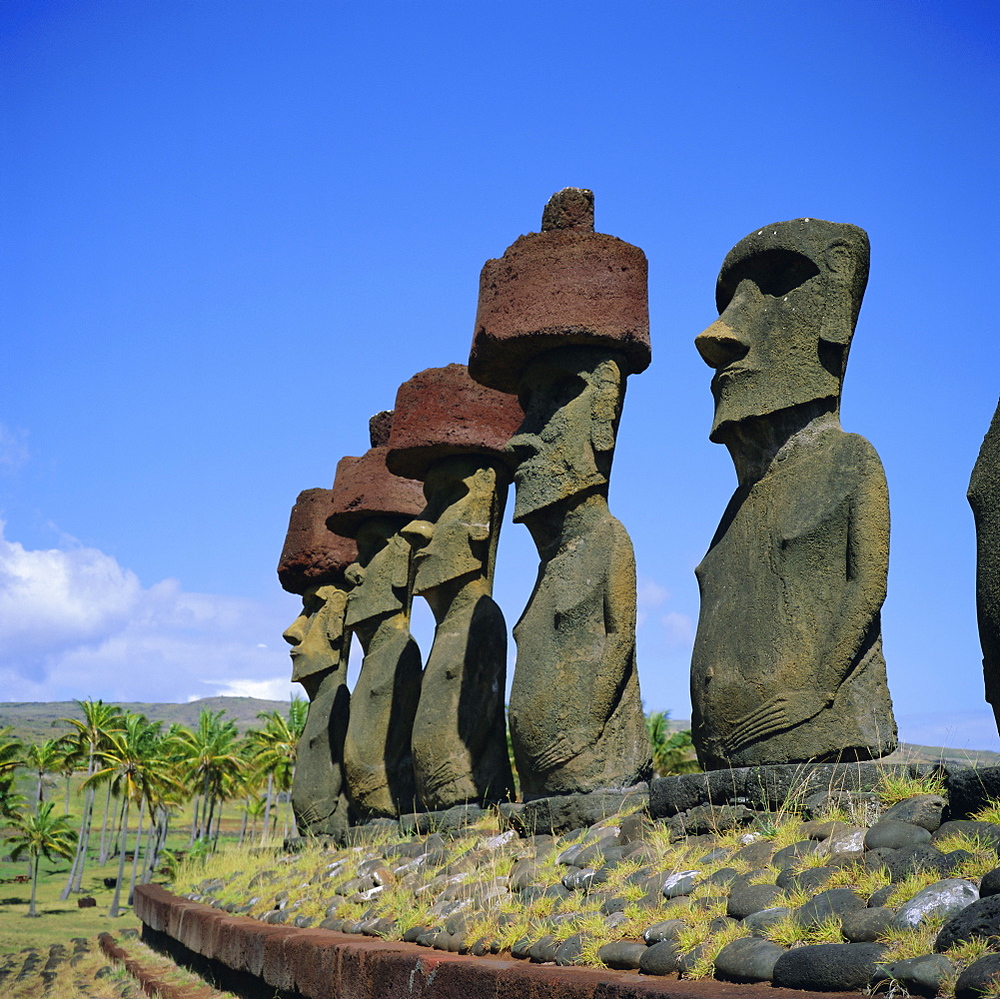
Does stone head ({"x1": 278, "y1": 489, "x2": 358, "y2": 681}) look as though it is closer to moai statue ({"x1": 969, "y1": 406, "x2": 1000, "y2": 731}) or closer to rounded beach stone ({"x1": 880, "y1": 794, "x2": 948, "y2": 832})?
rounded beach stone ({"x1": 880, "y1": 794, "x2": 948, "y2": 832})

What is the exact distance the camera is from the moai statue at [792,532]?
545 cm

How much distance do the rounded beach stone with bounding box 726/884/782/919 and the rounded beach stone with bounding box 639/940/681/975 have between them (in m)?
0.23

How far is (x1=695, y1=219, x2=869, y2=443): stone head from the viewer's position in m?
5.96

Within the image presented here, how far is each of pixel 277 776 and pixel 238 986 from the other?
34306 mm

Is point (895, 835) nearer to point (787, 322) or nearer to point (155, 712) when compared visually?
point (787, 322)

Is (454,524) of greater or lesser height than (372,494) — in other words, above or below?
below

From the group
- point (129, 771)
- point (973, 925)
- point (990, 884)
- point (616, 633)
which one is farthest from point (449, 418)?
point (129, 771)

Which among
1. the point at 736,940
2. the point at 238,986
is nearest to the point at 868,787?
the point at 736,940

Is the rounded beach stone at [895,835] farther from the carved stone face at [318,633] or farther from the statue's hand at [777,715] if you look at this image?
the carved stone face at [318,633]

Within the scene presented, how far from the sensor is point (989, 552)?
12.5 ft

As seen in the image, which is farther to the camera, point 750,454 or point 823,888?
point 750,454

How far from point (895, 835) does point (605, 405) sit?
4.20 meters

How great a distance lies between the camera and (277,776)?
41656 millimetres

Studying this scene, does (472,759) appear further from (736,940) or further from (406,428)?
(736,940)
